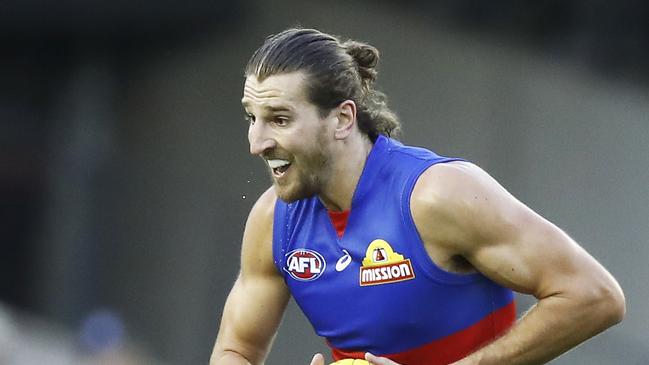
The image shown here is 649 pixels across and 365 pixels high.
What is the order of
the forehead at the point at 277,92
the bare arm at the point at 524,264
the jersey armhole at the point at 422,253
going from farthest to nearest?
the forehead at the point at 277,92, the jersey armhole at the point at 422,253, the bare arm at the point at 524,264

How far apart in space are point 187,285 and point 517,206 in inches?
280

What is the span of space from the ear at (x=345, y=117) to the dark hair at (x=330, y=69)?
22 mm

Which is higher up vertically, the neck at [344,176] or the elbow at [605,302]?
the neck at [344,176]

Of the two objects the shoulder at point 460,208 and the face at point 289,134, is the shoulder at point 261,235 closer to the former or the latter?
the face at point 289,134

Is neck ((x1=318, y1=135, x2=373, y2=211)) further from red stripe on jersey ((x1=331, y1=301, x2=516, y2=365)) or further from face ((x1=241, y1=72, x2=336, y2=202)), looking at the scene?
red stripe on jersey ((x1=331, y1=301, x2=516, y2=365))

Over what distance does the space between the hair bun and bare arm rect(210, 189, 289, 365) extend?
533mm

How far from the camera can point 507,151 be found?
11.1 m

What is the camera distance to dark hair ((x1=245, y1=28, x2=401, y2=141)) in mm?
4773

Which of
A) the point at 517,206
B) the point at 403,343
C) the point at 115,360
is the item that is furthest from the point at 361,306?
the point at 115,360

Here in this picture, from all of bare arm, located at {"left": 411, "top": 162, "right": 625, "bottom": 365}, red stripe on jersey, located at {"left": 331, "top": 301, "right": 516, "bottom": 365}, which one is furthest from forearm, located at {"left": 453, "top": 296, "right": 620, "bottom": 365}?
red stripe on jersey, located at {"left": 331, "top": 301, "right": 516, "bottom": 365}

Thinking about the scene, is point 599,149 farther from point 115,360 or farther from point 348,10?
point 115,360

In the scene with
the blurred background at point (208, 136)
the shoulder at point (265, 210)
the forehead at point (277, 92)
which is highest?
the forehead at point (277, 92)

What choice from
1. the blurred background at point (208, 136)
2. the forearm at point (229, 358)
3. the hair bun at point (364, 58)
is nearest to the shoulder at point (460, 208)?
the hair bun at point (364, 58)

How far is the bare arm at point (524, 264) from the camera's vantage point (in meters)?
4.42
